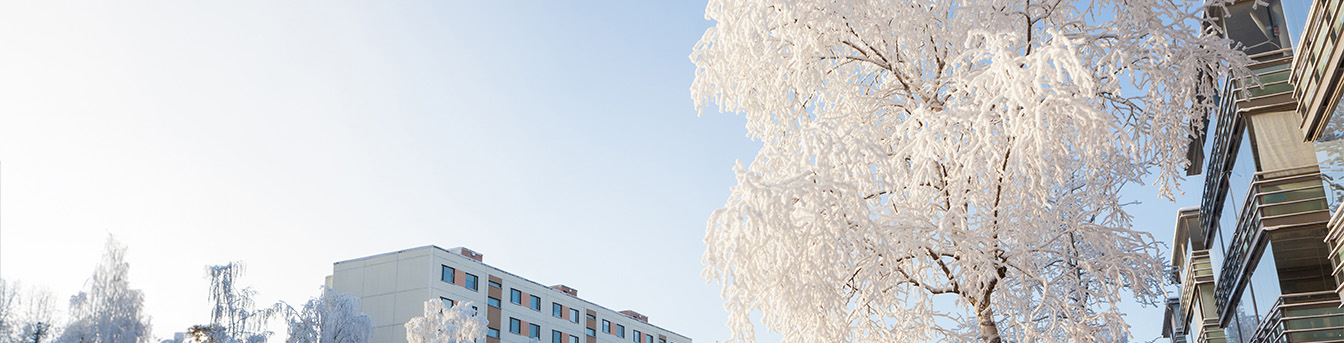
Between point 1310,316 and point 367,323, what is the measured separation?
32.6m

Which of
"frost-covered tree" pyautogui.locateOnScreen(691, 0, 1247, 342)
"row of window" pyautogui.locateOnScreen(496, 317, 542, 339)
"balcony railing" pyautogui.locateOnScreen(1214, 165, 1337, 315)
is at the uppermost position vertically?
"row of window" pyautogui.locateOnScreen(496, 317, 542, 339)

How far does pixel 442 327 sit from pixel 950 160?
29.8 meters

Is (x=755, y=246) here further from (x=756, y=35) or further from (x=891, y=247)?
(x=756, y=35)

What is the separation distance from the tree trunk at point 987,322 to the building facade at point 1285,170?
5412mm

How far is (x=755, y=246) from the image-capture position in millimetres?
7910

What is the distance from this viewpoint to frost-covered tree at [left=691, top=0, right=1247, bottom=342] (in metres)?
7.47

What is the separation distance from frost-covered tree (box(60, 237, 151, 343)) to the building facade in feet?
90.4

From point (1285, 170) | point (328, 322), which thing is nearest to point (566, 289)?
point (328, 322)

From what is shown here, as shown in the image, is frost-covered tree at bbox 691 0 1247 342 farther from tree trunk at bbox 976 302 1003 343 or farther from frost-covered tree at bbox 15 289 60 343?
frost-covered tree at bbox 15 289 60 343

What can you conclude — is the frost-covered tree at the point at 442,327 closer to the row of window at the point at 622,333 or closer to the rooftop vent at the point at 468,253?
the rooftop vent at the point at 468,253

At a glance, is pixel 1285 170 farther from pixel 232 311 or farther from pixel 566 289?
pixel 566 289

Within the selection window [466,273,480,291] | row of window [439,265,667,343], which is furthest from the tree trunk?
window [466,273,480,291]

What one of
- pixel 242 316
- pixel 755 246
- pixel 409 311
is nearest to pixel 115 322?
pixel 242 316

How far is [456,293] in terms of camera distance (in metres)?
53.5
